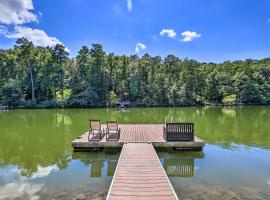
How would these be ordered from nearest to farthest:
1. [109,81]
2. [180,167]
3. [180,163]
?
[180,167] < [180,163] < [109,81]

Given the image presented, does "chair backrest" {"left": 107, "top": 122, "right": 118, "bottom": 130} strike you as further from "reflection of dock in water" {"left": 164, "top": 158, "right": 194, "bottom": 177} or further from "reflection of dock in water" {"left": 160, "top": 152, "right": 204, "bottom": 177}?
"reflection of dock in water" {"left": 164, "top": 158, "right": 194, "bottom": 177}

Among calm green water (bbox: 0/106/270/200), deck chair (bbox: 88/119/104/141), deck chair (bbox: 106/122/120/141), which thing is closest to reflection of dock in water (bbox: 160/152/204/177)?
calm green water (bbox: 0/106/270/200)

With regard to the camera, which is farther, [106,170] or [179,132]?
[179,132]

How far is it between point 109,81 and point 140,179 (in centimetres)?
4569

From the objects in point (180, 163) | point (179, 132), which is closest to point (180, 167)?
point (180, 163)

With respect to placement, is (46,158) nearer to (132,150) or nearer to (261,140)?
(132,150)

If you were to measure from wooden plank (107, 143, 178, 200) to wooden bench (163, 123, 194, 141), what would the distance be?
1.96 meters

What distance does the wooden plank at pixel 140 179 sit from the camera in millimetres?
4943

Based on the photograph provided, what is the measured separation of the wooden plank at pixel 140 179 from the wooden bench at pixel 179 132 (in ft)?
6.42

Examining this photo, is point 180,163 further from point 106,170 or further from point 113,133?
point 113,133

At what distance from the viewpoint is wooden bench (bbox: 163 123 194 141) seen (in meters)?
10.2

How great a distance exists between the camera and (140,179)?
19.2ft

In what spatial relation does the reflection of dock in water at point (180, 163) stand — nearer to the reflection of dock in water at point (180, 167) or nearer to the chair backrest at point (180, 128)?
the reflection of dock in water at point (180, 167)

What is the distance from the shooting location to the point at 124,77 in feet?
168
